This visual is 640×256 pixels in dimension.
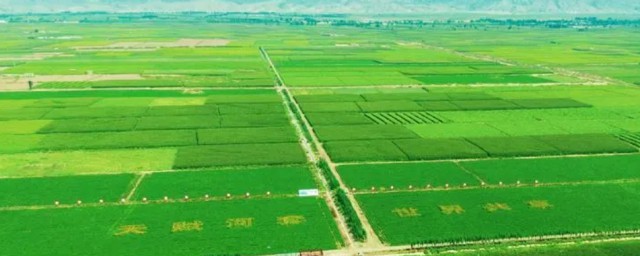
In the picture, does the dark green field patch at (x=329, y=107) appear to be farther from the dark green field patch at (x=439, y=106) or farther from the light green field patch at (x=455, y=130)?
the light green field patch at (x=455, y=130)

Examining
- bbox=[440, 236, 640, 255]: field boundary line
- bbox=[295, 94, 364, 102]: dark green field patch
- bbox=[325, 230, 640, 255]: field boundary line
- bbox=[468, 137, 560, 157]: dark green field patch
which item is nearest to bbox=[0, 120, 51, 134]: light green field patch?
bbox=[295, 94, 364, 102]: dark green field patch

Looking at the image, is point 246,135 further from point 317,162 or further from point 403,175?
point 403,175

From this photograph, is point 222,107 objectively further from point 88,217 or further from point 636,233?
point 636,233

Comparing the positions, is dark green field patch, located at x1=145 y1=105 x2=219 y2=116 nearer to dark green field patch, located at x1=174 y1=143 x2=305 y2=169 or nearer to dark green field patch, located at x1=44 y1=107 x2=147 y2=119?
dark green field patch, located at x1=44 y1=107 x2=147 y2=119

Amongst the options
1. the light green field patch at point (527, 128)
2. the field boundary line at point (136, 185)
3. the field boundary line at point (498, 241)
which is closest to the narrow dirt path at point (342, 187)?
the field boundary line at point (498, 241)

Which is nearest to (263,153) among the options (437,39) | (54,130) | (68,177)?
(68,177)

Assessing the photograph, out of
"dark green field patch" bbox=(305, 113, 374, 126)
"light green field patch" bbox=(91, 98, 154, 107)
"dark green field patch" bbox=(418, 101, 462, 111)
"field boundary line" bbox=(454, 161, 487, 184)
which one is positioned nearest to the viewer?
"field boundary line" bbox=(454, 161, 487, 184)
